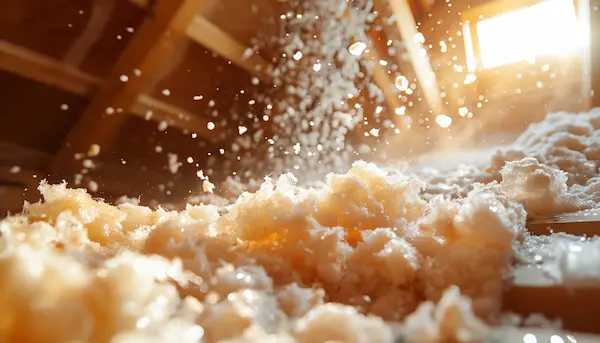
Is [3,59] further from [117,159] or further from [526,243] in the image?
[526,243]

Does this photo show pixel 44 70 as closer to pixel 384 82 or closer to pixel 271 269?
pixel 271 269

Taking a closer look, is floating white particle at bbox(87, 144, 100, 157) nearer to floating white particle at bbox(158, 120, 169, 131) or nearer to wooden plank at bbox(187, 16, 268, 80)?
floating white particle at bbox(158, 120, 169, 131)

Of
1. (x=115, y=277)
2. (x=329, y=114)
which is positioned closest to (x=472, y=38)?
(x=329, y=114)

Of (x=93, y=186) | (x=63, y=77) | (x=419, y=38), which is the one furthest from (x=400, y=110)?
(x=63, y=77)

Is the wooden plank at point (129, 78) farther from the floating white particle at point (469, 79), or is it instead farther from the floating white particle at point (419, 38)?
the floating white particle at point (469, 79)

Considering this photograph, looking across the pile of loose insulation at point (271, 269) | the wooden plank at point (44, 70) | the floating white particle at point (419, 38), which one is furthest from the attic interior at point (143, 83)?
the pile of loose insulation at point (271, 269)

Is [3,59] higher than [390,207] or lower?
higher

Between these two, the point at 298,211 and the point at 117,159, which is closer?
the point at 298,211
